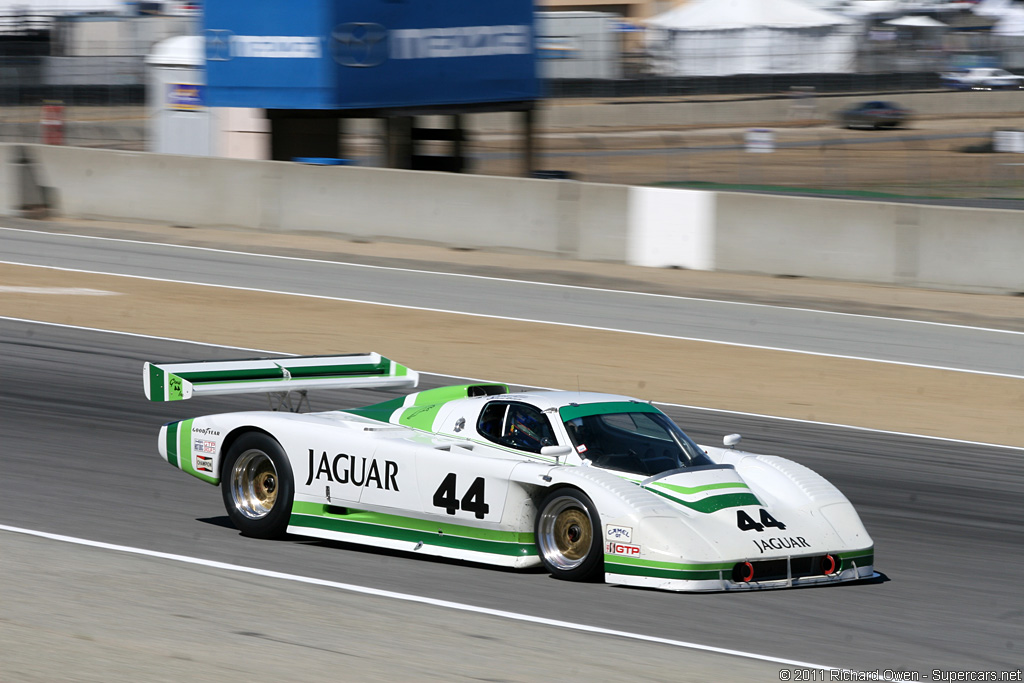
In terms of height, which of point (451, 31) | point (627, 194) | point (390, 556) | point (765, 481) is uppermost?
point (451, 31)

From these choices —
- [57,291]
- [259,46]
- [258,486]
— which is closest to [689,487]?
[258,486]

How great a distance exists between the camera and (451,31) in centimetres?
2630

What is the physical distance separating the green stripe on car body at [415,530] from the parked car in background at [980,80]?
52346mm

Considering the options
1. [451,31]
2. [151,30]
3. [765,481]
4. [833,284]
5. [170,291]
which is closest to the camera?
[765,481]

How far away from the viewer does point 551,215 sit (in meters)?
21.8

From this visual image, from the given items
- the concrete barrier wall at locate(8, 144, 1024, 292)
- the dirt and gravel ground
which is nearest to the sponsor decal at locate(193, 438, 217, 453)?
the dirt and gravel ground

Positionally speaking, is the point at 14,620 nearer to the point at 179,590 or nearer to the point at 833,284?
the point at 179,590

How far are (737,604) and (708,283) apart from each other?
43.8ft

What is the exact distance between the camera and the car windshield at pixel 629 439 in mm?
7883

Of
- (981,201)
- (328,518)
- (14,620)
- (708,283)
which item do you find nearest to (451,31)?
(708,283)

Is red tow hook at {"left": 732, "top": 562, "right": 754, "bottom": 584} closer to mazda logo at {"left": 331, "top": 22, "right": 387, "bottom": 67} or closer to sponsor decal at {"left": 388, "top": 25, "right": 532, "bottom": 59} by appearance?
mazda logo at {"left": 331, "top": 22, "right": 387, "bottom": 67}

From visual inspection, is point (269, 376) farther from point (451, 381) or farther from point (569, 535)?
point (451, 381)

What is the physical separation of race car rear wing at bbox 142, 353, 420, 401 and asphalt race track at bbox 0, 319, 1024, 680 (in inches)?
36.6

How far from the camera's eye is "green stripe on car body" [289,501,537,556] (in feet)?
25.4
